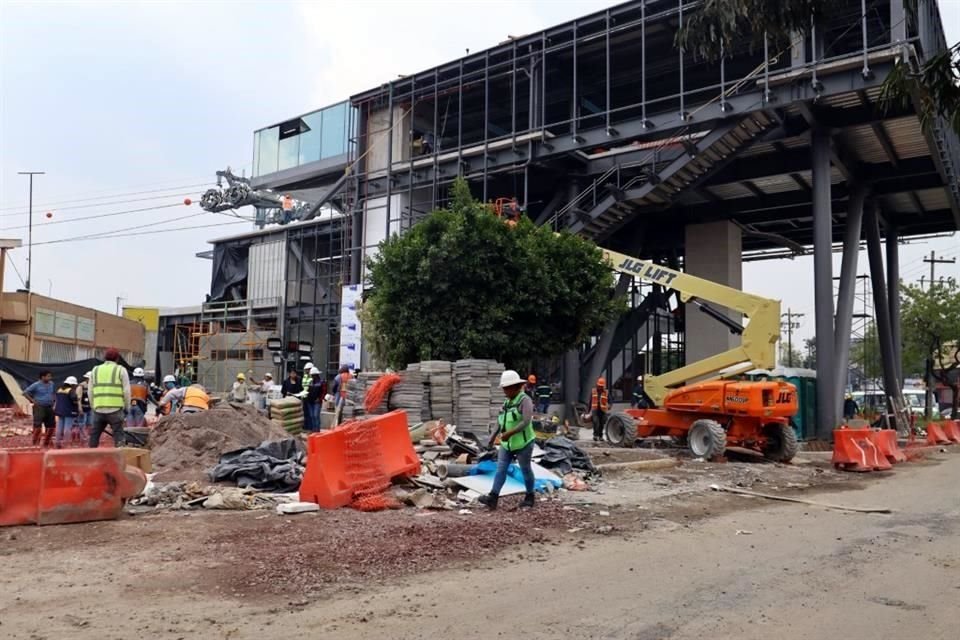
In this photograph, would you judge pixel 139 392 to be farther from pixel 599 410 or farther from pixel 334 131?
pixel 334 131

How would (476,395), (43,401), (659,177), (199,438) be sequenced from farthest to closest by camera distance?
(659,177), (476,395), (43,401), (199,438)

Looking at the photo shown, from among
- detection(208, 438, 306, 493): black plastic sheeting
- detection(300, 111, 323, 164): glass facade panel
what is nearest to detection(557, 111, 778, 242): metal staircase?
detection(300, 111, 323, 164): glass facade panel

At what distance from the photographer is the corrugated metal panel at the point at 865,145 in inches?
957

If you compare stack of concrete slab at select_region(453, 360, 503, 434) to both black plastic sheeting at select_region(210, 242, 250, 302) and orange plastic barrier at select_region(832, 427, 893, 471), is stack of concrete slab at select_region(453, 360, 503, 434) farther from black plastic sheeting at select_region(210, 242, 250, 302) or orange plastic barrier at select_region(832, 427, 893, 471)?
black plastic sheeting at select_region(210, 242, 250, 302)

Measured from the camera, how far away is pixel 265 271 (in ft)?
128

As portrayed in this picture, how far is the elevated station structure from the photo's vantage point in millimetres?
23250

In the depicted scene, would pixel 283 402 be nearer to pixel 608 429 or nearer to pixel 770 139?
pixel 608 429

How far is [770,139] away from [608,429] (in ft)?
36.1

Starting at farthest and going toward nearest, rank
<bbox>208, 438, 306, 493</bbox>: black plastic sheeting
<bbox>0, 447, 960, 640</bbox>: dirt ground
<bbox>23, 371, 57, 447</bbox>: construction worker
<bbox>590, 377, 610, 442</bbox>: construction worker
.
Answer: <bbox>590, 377, 610, 442</bbox>: construction worker → <bbox>23, 371, 57, 447</bbox>: construction worker → <bbox>208, 438, 306, 493</bbox>: black plastic sheeting → <bbox>0, 447, 960, 640</bbox>: dirt ground

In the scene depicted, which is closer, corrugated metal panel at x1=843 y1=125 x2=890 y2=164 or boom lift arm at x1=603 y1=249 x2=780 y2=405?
boom lift arm at x1=603 y1=249 x2=780 y2=405

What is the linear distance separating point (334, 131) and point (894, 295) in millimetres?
25290

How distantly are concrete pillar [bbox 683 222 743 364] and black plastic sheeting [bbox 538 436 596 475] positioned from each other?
18.7 m

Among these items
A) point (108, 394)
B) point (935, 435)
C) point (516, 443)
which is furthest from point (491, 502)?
point (935, 435)

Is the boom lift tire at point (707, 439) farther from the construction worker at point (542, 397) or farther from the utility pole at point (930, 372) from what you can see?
the utility pole at point (930, 372)
